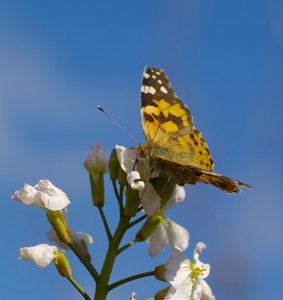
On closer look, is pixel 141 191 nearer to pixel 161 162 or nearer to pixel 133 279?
pixel 161 162

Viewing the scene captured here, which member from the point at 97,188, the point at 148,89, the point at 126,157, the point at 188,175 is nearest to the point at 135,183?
the point at 126,157

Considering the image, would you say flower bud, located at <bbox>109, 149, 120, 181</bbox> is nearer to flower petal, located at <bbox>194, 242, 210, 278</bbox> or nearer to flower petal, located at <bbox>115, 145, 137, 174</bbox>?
flower petal, located at <bbox>115, 145, 137, 174</bbox>

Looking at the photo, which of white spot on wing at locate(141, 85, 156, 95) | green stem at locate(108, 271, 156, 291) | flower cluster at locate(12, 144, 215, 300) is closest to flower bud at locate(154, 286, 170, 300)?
flower cluster at locate(12, 144, 215, 300)

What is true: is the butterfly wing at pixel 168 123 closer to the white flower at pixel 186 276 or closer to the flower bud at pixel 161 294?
the white flower at pixel 186 276

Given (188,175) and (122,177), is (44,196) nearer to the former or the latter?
(122,177)

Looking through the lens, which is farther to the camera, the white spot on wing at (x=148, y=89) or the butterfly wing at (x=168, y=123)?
the white spot on wing at (x=148, y=89)

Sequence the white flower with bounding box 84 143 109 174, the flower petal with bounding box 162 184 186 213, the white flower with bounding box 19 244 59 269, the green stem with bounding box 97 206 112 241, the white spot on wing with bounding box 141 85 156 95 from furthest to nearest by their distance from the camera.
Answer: the white spot on wing with bounding box 141 85 156 95 → the flower petal with bounding box 162 184 186 213 → the white flower with bounding box 84 143 109 174 → the green stem with bounding box 97 206 112 241 → the white flower with bounding box 19 244 59 269

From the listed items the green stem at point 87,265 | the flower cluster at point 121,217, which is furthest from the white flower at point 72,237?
the green stem at point 87,265

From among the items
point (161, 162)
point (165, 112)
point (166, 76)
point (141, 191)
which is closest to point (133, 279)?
point (141, 191)
